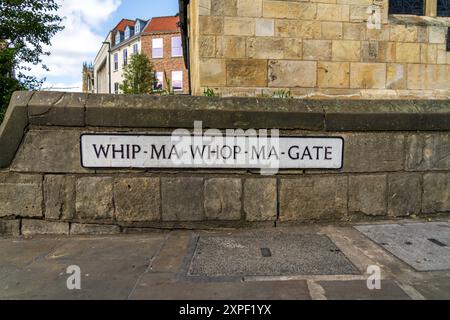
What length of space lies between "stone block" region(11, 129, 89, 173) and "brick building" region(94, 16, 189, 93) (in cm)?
4610

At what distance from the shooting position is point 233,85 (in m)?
6.40

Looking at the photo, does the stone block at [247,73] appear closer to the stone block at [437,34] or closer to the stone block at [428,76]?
the stone block at [428,76]

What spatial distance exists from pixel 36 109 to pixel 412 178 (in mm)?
3858

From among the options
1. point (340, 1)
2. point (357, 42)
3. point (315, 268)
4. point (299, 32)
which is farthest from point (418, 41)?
point (315, 268)

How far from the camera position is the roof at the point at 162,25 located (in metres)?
57.2

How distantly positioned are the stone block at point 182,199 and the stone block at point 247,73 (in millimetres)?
3048

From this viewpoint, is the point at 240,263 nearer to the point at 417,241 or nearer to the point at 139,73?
the point at 417,241

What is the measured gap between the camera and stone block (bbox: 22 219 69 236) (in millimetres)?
3725

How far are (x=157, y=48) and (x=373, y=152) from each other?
2222 inches

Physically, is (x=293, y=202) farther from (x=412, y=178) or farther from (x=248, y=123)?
(x=412, y=178)

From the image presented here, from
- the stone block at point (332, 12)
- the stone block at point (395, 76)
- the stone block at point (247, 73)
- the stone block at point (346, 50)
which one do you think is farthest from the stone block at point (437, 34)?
the stone block at point (247, 73)

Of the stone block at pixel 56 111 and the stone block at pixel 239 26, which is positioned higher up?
the stone block at pixel 239 26

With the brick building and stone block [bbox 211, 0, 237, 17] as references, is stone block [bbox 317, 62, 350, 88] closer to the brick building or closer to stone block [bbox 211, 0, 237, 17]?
stone block [bbox 211, 0, 237, 17]

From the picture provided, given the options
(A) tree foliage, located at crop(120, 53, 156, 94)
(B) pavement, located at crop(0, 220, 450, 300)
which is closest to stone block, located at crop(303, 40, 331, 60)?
(B) pavement, located at crop(0, 220, 450, 300)
